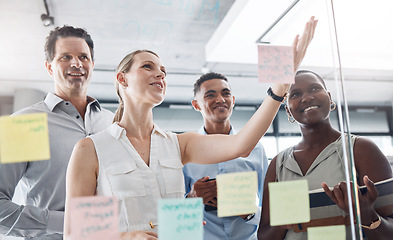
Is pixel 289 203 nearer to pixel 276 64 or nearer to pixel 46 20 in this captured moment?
pixel 276 64

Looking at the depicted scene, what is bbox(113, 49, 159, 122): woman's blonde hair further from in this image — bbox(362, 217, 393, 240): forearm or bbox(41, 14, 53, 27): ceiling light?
bbox(362, 217, 393, 240): forearm

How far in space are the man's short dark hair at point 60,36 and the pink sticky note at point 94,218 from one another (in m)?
0.36

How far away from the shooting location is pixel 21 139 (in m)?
0.66

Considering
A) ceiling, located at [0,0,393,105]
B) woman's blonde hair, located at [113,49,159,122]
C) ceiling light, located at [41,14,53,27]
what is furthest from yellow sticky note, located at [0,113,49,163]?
ceiling light, located at [41,14,53,27]

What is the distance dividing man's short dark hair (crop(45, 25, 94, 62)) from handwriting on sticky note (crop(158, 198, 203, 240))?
0.42 meters

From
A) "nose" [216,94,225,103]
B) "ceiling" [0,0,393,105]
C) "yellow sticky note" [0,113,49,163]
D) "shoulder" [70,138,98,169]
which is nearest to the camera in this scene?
"yellow sticky note" [0,113,49,163]

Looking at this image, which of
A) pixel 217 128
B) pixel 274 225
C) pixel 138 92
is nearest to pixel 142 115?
pixel 138 92

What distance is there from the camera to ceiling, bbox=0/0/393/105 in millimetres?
888

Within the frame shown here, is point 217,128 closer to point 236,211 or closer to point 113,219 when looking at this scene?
point 236,211

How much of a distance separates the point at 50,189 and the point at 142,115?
0.99 ft

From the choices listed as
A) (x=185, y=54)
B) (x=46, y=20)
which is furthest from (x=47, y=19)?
(x=185, y=54)

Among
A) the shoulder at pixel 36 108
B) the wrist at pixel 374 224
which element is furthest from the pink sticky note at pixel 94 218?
the wrist at pixel 374 224

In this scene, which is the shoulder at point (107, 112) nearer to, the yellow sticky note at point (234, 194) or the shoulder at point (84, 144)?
the shoulder at point (84, 144)

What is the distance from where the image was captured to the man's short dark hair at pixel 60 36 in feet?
2.65
